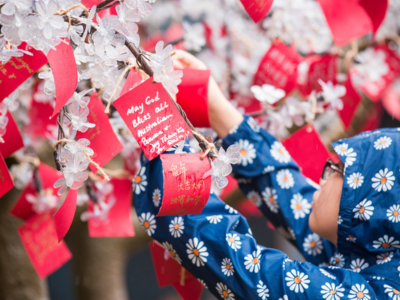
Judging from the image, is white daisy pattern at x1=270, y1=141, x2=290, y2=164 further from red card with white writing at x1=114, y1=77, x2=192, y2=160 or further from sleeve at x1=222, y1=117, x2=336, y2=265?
red card with white writing at x1=114, y1=77, x2=192, y2=160

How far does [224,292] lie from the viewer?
847mm

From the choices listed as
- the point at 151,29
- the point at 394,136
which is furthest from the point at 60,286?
the point at 394,136

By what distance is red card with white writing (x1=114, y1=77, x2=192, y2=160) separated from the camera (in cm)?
63

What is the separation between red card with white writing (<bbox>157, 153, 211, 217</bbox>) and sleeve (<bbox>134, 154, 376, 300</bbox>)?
0.45 feet

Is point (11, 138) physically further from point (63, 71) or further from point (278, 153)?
point (278, 153)

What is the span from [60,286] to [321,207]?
2509 millimetres

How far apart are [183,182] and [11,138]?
1.41 feet

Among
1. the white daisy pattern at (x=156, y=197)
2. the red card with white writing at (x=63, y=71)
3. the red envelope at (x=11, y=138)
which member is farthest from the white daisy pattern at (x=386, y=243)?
the red envelope at (x=11, y=138)

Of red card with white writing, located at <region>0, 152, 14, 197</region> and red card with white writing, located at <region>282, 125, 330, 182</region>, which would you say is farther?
red card with white writing, located at <region>282, 125, 330, 182</region>

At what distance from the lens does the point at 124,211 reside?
108cm

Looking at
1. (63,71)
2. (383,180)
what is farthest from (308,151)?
(63,71)

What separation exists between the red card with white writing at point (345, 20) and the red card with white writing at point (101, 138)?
0.76 m

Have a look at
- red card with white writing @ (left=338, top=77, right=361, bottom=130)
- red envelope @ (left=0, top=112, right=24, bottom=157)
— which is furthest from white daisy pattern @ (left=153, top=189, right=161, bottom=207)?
red card with white writing @ (left=338, top=77, right=361, bottom=130)

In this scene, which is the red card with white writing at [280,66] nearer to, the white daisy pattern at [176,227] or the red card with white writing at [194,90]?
the red card with white writing at [194,90]
